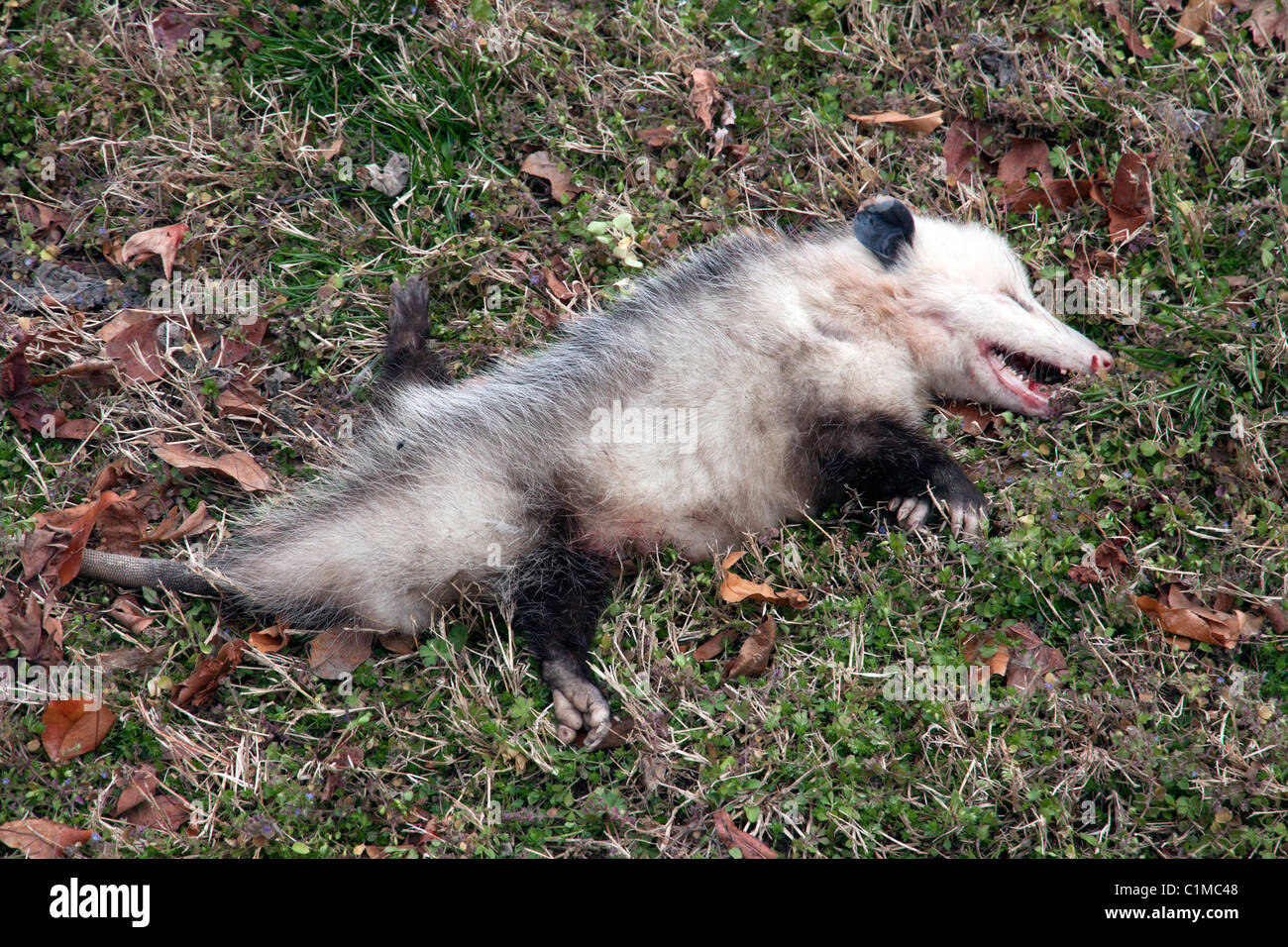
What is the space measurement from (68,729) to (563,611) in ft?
3.99

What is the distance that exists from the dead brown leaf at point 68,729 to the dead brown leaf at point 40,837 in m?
0.16

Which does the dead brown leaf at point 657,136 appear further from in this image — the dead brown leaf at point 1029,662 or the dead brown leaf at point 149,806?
the dead brown leaf at point 149,806

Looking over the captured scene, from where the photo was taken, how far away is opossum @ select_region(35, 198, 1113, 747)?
2.57 m

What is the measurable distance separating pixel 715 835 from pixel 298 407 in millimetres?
1729

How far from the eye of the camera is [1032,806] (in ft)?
7.42

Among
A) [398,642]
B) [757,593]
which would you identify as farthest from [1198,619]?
[398,642]

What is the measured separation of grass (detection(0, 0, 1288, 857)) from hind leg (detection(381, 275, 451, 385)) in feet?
0.29

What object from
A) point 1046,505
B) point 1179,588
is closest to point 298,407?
point 1046,505

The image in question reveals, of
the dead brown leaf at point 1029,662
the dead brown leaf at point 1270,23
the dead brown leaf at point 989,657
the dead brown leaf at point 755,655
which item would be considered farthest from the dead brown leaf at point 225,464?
the dead brown leaf at point 1270,23

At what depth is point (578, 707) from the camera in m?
2.50

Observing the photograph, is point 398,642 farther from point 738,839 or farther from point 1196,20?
point 1196,20

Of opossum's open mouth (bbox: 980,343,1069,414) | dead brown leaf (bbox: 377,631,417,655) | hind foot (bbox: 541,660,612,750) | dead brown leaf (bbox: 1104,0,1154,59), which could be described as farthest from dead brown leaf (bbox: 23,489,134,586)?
dead brown leaf (bbox: 1104,0,1154,59)

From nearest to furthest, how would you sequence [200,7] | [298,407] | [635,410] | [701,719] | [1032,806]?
[1032,806] < [701,719] < [635,410] < [298,407] < [200,7]

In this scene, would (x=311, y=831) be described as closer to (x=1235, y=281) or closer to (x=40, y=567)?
(x=40, y=567)
